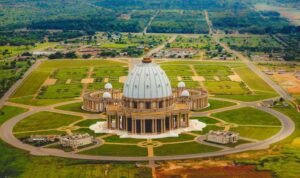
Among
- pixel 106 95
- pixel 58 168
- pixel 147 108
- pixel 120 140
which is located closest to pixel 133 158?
pixel 120 140

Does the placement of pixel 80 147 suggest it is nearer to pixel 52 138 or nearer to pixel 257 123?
pixel 52 138

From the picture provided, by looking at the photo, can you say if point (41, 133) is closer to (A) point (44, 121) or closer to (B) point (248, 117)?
(A) point (44, 121)

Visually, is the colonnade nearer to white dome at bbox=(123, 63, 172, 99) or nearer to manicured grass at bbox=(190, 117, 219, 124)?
white dome at bbox=(123, 63, 172, 99)

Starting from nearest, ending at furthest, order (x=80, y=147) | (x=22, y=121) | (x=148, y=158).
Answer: (x=148, y=158) → (x=80, y=147) → (x=22, y=121)

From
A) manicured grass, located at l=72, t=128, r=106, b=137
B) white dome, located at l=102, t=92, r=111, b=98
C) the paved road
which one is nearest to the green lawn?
the paved road

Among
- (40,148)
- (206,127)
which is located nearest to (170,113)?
(206,127)

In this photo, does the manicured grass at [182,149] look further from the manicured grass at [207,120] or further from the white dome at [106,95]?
the white dome at [106,95]
